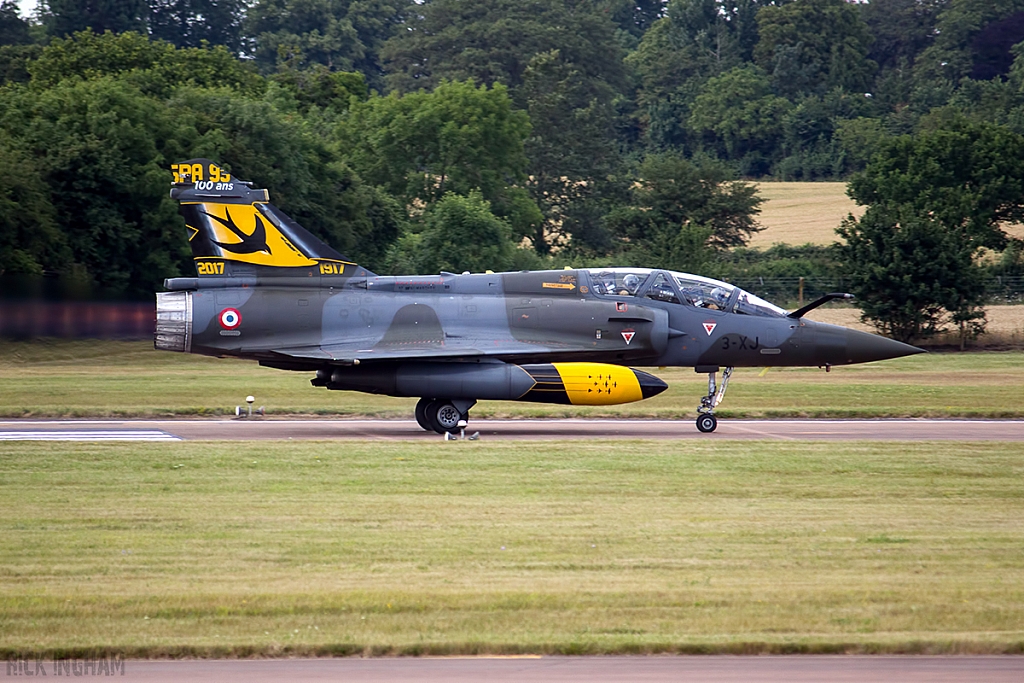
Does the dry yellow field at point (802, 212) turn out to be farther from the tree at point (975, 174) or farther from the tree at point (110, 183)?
the tree at point (110, 183)

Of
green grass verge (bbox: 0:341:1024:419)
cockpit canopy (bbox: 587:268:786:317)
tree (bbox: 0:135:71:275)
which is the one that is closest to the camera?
cockpit canopy (bbox: 587:268:786:317)

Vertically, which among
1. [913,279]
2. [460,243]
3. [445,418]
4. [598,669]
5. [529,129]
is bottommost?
[598,669]

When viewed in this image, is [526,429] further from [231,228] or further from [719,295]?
[231,228]

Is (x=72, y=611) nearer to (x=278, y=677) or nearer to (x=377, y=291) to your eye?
(x=278, y=677)

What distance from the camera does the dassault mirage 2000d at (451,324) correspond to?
19.8 m

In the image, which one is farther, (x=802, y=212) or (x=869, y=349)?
(x=802, y=212)

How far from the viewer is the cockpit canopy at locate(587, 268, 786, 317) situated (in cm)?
2098

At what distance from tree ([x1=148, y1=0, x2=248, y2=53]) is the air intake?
86.3 metres

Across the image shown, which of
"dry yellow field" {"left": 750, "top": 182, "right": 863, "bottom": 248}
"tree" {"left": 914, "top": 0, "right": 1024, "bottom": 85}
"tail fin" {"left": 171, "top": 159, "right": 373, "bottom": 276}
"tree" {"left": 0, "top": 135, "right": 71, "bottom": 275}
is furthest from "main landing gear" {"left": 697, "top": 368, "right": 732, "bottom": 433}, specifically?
"tree" {"left": 914, "top": 0, "right": 1024, "bottom": 85}

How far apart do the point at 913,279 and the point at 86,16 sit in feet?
249

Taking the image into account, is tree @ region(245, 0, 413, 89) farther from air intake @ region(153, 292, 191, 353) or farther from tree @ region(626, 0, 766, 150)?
air intake @ region(153, 292, 191, 353)

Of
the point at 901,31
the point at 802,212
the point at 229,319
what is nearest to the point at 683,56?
the point at 901,31

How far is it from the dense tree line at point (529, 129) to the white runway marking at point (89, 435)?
19.4 feet

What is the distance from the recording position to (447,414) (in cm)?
2020
